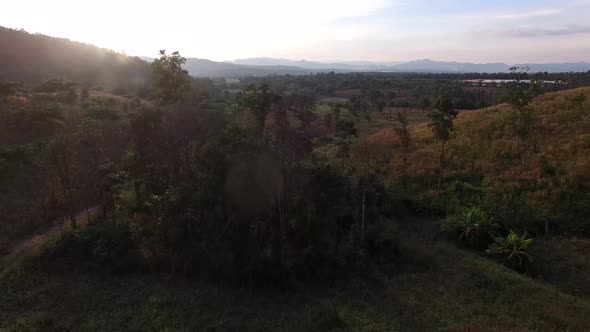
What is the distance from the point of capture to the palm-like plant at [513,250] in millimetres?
13656

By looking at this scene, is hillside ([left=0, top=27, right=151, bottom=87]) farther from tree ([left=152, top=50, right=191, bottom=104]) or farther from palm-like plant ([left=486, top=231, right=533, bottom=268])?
palm-like plant ([left=486, top=231, right=533, bottom=268])

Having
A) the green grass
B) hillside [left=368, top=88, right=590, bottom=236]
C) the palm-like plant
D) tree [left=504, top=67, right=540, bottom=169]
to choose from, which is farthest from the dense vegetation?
the palm-like plant

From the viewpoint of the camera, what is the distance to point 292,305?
10211 millimetres

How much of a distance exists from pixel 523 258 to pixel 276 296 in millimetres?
8432

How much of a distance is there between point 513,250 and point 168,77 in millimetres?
16271

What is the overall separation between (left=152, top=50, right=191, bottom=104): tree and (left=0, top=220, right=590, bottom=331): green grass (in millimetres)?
11023

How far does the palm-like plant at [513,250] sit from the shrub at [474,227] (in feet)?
2.41

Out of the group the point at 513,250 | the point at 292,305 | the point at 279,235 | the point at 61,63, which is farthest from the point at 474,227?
the point at 61,63

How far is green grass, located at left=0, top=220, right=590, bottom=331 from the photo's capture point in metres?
9.09

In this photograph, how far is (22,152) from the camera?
68.9 feet

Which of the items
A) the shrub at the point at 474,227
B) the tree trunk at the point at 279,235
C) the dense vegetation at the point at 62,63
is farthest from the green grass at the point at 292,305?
the dense vegetation at the point at 62,63

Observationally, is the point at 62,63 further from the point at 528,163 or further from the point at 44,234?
the point at 528,163

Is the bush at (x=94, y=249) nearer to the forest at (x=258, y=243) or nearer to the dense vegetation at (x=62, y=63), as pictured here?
the forest at (x=258, y=243)

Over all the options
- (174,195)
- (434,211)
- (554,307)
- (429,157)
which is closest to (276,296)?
(174,195)
